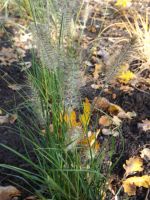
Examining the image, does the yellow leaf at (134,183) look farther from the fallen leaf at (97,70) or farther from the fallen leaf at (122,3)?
the fallen leaf at (122,3)

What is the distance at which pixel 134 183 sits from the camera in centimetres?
237

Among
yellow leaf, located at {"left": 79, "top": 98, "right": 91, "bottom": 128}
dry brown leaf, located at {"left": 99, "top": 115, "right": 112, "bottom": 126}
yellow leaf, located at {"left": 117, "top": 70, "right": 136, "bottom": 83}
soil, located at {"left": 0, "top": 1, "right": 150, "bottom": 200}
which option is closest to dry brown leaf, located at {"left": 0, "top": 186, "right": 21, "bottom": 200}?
soil, located at {"left": 0, "top": 1, "right": 150, "bottom": 200}

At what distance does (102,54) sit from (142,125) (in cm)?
124

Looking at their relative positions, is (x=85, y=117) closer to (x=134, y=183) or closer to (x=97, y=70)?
(x=134, y=183)

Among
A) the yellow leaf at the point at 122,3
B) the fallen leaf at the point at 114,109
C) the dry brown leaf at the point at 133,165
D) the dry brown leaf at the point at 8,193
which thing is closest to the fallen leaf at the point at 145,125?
the fallen leaf at the point at 114,109

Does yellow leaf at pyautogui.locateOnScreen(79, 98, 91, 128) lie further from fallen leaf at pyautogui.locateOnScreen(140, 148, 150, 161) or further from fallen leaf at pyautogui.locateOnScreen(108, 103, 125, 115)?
fallen leaf at pyautogui.locateOnScreen(108, 103, 125, 115)

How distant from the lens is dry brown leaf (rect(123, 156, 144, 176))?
2443mm

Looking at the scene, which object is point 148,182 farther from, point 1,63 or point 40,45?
point 1,63

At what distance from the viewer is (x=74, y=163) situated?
1.98 metres

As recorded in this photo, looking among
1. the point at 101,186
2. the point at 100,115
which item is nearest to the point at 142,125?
the point at 100,115

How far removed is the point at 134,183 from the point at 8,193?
2.64ft

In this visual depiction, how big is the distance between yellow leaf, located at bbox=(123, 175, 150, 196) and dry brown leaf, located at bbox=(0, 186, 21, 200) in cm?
68

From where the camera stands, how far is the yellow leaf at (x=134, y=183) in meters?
2.32

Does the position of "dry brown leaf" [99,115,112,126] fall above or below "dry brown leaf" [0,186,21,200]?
above
